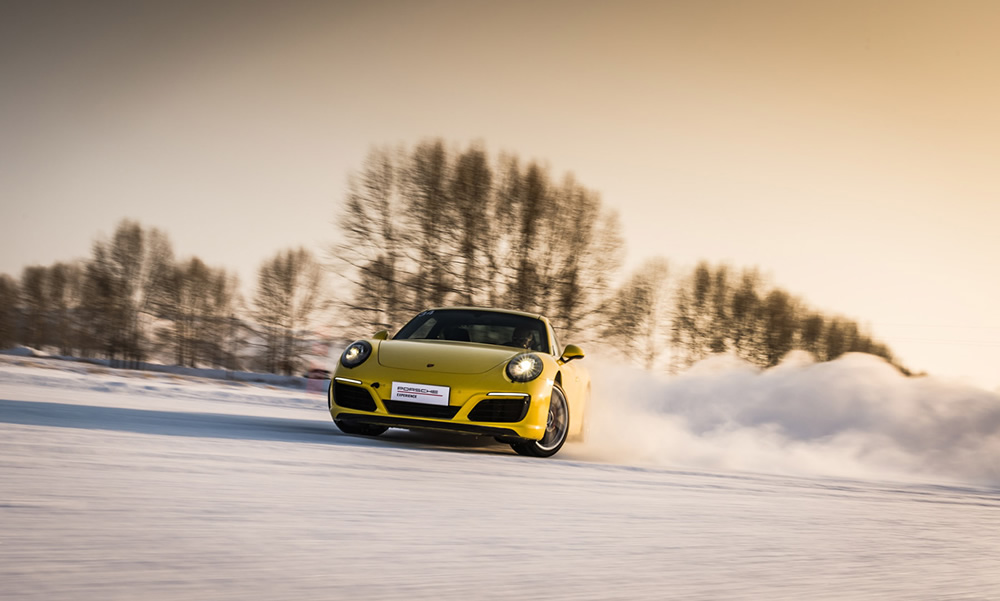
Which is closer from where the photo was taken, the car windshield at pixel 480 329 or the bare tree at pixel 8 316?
the car windshield at pixel 480 329

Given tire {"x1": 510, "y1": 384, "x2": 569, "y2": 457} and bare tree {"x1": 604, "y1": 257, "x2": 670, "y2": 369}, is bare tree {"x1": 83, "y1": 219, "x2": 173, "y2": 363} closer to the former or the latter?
bare tree {"x1": 604, "y1": 257, "x2": 670, "y2": 369}

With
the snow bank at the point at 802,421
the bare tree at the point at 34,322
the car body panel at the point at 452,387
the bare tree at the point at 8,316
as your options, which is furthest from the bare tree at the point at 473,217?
the bare tree at the point at 34,322

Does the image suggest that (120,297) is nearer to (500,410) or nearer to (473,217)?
(473,217)

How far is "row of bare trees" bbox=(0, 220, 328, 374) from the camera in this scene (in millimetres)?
55000

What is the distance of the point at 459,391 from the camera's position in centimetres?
720

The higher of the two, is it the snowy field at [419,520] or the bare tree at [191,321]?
the bare tree at [191,321]

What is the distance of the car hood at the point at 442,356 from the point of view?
7445 millimetres

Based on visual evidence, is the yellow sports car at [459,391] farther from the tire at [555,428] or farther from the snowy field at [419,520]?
the snowy field at [419,520]

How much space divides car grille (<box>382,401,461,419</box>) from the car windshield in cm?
161

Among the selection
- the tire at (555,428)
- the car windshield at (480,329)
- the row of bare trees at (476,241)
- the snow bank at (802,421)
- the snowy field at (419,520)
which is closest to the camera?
the snowy field at (419,520)

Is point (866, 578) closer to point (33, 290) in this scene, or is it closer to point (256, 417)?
point (256, 417)

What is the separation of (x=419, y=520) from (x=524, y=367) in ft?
11.9

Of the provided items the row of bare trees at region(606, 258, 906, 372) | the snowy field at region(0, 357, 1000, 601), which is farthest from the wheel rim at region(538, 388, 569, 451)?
the row of bare trees at region(606, 258, 906, 372)

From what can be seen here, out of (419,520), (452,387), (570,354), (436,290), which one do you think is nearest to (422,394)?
(452,387)
